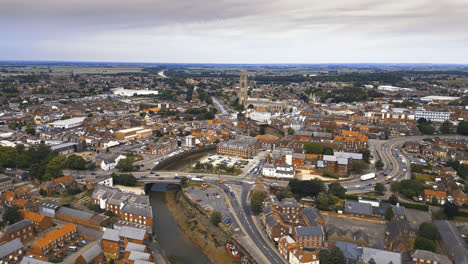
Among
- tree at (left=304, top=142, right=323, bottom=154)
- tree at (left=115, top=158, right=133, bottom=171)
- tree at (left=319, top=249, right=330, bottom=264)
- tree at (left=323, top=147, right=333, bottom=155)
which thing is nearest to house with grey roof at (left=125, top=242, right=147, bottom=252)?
tree at (left=319, top=249, right=330, bottom=264)

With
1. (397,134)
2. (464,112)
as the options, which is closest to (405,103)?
(464,112)

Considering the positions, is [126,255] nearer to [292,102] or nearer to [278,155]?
[278,155]

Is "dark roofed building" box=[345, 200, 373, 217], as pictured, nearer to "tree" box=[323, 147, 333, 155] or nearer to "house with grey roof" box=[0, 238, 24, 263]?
"tree" box=[323, 147, 333, 155]

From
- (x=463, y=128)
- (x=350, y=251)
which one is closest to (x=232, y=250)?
(x=350, y=251)

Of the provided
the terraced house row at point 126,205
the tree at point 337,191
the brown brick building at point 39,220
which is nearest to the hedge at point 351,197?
the tree at point 337,191

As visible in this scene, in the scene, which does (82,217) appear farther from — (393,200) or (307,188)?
(393,200)
